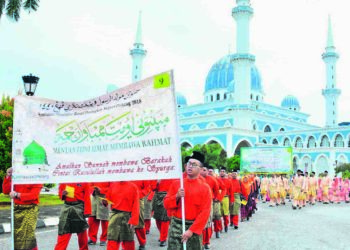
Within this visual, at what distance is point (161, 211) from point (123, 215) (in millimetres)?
3044

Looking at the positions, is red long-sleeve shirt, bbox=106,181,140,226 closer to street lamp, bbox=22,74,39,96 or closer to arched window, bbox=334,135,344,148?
street lamp, bbox=22,74,39,96

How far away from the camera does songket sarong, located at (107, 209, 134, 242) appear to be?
5.99 meters

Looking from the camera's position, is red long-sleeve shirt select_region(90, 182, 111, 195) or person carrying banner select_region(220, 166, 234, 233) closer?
red long-sleeve shirt select_region(90, 182, 111, 195)

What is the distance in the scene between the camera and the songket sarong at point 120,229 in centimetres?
599

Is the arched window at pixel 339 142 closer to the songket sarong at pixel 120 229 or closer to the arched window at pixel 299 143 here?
the arched window at pixel 299 143

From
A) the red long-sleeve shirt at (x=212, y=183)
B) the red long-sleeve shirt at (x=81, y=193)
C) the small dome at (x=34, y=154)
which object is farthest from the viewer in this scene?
the red long-sleeve shirt at (x=212, y=183)

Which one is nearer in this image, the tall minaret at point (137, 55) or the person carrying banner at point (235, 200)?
the person carrying banner at point (235, 200)

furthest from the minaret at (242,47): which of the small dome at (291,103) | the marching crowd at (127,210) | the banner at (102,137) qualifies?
the banner at (102,137)

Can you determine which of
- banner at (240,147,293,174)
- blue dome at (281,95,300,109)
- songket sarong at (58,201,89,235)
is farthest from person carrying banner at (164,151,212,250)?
blue dome at (281,95,300,109)

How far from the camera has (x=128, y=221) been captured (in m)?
6.11

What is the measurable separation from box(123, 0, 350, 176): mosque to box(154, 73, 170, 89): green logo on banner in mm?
45333

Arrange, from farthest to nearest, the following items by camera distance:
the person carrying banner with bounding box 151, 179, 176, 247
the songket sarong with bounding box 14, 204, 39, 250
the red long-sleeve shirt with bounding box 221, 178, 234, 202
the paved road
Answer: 1. the red long-sleeve shirt with bounding box 221, 178, 234, 202
2. the person carrying banner with bounding box 151, 179, 176, 247
3. the paved road
4. the songket sarong with bounding box 14, 204, 39, 250

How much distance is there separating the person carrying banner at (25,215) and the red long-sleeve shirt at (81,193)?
0.50m

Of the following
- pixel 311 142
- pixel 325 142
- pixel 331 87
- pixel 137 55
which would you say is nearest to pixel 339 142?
pixel 325 142
